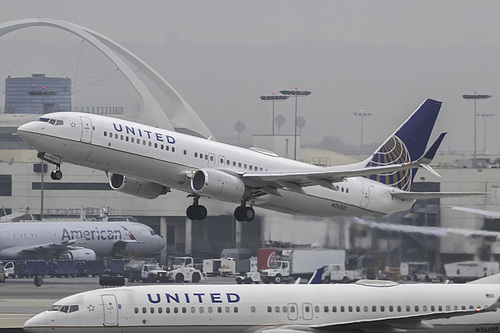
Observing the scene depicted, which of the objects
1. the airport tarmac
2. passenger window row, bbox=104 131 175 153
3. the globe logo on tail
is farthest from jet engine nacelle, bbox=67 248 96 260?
passenger window row, bbox=104 131 175 153

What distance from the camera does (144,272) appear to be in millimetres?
88875

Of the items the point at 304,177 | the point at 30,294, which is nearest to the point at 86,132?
the point at 304,177

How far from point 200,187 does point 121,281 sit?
2734 cm

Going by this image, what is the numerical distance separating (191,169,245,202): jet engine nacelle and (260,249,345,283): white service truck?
1493 centimetres

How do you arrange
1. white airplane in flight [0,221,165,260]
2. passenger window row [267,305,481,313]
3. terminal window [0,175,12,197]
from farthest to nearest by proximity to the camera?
1. terminal window [0,175,12,197]
2. white airplane in flight [0,221,165,260]
3. passenger window row [267,305,481,313]

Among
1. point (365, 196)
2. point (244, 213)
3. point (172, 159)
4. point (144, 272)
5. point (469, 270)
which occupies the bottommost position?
point (144, 272)

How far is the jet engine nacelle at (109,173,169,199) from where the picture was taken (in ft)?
200

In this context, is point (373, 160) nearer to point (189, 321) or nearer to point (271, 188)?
point (271, 188)

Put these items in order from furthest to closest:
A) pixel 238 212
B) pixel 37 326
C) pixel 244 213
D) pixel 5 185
A: pixel 5 185, pixel 238 212, pixel 244 213, pixel 37 326

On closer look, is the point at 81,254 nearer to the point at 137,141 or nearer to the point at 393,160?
the point at 393,160

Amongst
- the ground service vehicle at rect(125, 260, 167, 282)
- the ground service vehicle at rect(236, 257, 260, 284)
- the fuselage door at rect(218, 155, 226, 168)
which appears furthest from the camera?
the ground service vehicle at rect(125, 260, 167, 282)

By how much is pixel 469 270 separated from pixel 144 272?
30.8m

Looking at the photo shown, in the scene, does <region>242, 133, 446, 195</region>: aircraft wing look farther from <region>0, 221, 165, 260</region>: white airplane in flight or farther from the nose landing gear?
<region>0, 221, 165, 260</region>: white airplane in flight

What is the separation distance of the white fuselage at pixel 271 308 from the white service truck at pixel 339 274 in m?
23.5
